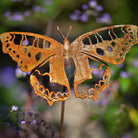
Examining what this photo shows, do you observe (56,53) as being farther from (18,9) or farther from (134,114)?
(18,9)

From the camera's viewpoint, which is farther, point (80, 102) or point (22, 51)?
point (80, 102)

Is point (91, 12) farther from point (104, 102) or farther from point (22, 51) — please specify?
point (22, 51)

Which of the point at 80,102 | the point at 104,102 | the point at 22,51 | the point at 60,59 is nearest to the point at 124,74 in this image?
the point at 104,102

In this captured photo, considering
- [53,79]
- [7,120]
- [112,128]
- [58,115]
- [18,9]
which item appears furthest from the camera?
[18,9]

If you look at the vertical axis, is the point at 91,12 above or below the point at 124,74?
above

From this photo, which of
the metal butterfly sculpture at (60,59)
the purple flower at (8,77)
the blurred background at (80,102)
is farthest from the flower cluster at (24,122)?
the purple flower at (8,77)

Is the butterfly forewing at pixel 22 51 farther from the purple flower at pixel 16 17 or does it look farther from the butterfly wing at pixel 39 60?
the purple flower at pixel 16 17

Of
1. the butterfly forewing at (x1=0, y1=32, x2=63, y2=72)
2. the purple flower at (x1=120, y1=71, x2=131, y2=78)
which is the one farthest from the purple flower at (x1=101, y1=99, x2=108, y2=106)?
the butterfly forewing at (x1=0, y1=32, x2=63, y2=72)

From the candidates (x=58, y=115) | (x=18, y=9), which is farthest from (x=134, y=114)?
(x=18, y=9)
